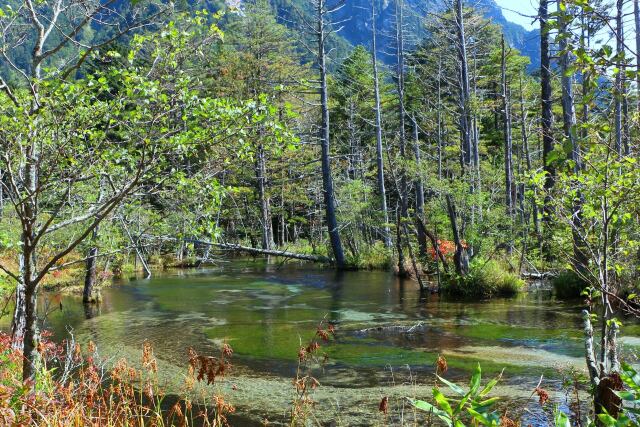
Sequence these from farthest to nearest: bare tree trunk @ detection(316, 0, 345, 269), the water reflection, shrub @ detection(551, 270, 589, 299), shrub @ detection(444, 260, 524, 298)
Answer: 1. bare tree trunk @ detection(316, 0, 345, 269)
2. shrub @ detection(444, 260, 524, 298)
3. shrub @ detection(551, 270, 589, 299)
4. the water reflection

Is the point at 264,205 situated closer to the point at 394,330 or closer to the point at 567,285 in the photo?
the point at 567,285

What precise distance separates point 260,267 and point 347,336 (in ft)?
51.7

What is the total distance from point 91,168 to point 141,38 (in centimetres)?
98

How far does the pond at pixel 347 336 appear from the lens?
6.67m

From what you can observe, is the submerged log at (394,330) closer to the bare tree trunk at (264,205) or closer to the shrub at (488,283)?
the shrub at (488,283)

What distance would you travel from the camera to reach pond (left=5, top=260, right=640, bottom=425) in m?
6.67

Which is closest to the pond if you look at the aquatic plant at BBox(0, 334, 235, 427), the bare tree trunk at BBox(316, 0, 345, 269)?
the aquatic plant at BBox(0, 334, 235, 427)

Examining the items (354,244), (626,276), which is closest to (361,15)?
(354,244)

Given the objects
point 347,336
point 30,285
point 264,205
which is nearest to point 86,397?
point 30,285

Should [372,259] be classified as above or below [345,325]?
above

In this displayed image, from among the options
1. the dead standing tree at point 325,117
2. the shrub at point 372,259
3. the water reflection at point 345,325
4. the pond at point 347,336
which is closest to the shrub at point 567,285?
the pond at point 347,336

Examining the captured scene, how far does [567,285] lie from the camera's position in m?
13.2

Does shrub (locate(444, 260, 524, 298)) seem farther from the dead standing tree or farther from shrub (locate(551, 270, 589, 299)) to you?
the dead standing tree

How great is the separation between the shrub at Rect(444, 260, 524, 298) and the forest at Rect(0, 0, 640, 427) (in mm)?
47
